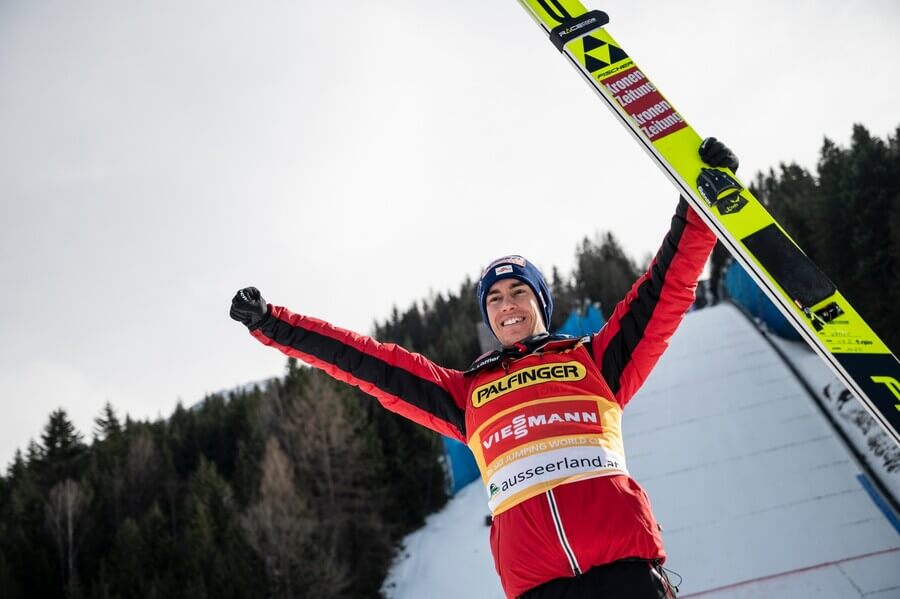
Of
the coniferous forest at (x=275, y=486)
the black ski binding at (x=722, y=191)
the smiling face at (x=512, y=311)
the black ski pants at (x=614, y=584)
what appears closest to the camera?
the black ski pants at (x=614, y=584)

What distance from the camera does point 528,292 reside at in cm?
268

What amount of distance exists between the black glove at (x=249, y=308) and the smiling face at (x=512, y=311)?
3.62 feet

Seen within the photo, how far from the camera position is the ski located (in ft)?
6.19

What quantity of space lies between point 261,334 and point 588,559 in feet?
5.82

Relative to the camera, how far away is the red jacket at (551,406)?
184cm

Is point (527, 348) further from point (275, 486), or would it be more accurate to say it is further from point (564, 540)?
point (275, 486)

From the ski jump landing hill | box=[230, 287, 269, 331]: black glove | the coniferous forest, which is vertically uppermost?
the coniferous forest

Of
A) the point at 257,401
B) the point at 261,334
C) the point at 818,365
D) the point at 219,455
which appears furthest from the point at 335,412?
the point at 261,334

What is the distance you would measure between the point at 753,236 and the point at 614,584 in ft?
4.53

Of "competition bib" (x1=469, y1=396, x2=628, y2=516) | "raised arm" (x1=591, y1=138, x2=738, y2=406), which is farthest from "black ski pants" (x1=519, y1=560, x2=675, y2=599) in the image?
"raised arm" (x1=591, y1=138, x2=738, y2=406)

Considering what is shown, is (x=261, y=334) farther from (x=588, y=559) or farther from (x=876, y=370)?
(x=876, y=370)

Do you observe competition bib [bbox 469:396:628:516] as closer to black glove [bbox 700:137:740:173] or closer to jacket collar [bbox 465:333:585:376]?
jacket collar [bbox 465:333:585:376]

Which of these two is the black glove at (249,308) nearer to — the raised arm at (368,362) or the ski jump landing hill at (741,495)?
the raised arm at (368,362)

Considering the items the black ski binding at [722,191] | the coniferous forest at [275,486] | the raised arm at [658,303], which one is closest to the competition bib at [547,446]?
the raised arm at [658,303]
